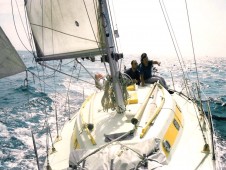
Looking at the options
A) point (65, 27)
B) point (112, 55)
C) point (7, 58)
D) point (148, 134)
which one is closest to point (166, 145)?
point (148, 134)

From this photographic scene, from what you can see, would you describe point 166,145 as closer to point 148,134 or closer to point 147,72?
point 148,134

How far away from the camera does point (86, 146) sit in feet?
19.9

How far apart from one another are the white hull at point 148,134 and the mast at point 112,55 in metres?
0.42

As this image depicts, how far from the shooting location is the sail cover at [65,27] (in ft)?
21.4

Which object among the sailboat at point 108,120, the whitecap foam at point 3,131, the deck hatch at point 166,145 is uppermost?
the sailboat at point 108,120

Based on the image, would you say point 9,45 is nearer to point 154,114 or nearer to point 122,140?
point 122,140

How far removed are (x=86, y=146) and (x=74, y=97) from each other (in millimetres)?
14492

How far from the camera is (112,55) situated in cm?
690

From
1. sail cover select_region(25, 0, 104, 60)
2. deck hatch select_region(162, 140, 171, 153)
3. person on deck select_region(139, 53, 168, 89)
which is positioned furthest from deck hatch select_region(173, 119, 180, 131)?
person on deck select_region(139, 53, 168, 89)

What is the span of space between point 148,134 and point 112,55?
95.0 inches

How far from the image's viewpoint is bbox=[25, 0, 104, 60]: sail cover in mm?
6535

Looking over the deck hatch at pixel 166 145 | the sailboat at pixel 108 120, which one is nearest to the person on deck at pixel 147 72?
the sailboat at pixel 108 120

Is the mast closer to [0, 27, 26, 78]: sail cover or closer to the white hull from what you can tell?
the white hull

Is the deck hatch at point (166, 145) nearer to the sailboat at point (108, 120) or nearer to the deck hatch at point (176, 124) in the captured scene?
the sailboat at point (108, 120)
